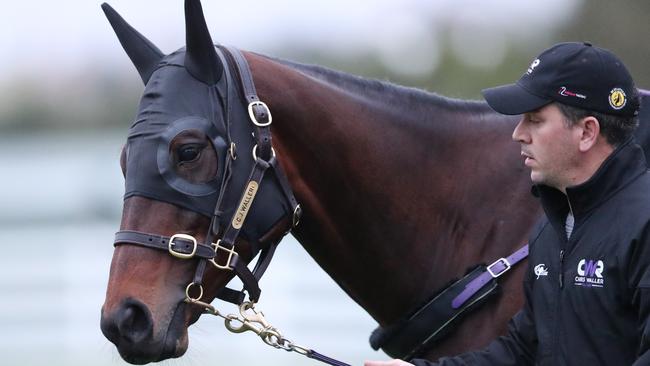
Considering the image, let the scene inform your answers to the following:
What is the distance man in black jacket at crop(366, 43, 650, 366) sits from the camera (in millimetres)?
2859

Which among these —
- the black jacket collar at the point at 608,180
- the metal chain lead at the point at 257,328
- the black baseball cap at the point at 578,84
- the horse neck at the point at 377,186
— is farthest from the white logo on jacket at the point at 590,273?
the metal chain lead at the point at 257,328

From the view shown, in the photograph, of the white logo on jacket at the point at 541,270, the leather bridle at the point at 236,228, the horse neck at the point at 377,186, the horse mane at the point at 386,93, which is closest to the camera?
the white logo on jacket at the point at 541,270

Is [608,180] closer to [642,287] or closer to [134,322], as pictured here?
[642,287]

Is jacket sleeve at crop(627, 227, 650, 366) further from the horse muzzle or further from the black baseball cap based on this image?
the horse muzzle

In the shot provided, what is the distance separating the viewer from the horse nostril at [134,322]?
3.25 metres

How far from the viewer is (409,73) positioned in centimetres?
1605

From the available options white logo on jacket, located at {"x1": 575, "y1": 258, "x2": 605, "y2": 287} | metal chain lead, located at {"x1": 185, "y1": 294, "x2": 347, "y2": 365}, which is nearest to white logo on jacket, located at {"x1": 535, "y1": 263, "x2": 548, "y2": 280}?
white logo on jacket, located at {"x1": 575, "y1": 258, "x2": 605, "y2": 287}

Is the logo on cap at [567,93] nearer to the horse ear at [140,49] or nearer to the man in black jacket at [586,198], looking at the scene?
the man in black jacket at [586,198]

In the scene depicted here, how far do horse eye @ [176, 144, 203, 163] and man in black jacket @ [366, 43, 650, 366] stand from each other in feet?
3.15

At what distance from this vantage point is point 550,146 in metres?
3.01

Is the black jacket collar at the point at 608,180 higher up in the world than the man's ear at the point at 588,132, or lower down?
lower down

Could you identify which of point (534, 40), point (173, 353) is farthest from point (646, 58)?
point (173, 353)

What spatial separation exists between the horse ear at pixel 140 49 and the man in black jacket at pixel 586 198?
1.24 metres

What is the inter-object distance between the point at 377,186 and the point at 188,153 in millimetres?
757
